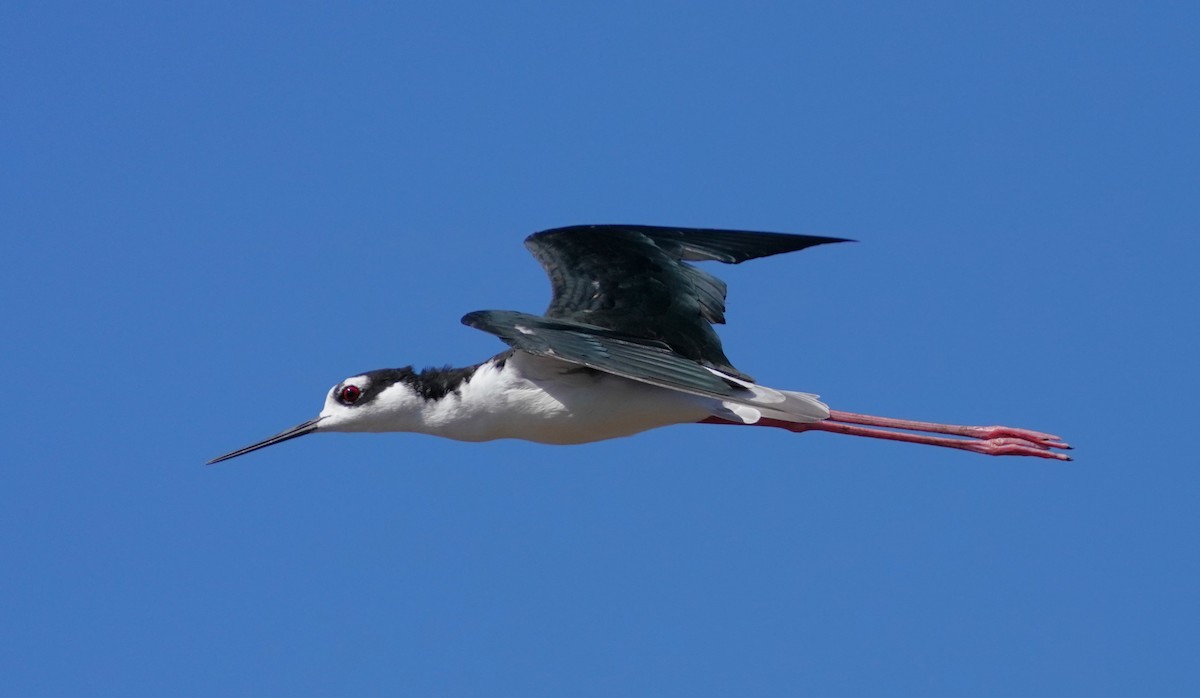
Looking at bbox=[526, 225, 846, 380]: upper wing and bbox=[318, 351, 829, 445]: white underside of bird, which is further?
bbox=[526, 225, 846, 380]: upper wing

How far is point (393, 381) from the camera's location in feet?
29.5

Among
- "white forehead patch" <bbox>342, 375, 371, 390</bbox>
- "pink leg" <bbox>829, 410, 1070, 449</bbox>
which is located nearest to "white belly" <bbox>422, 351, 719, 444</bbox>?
"white forehead patch" <bbox>342, 375, 371, 390</bbox>

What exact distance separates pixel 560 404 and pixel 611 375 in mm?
297

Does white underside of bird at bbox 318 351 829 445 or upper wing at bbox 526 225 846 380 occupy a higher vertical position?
upper wing at bbox 526 225 846 380

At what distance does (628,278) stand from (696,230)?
51 centimetres

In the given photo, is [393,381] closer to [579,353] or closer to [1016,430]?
[579,353]

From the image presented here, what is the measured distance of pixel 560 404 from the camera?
8.45 meters

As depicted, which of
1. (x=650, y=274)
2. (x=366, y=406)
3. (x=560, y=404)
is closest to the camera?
(x=560, y=404)

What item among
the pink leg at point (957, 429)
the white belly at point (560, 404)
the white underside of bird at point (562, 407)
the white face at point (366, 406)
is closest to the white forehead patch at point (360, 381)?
the white face at point (366, 406)

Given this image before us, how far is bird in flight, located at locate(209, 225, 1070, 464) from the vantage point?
797 centimetres

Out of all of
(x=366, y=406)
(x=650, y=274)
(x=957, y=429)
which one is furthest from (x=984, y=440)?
(x=366, y=406)

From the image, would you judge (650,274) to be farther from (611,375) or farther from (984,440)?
(984,440)

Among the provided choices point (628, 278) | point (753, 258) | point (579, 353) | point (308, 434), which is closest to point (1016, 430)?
point (753, 258)

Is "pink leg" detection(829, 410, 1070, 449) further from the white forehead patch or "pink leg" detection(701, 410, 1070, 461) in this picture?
the white forehead patch
